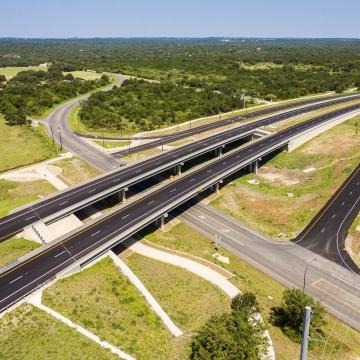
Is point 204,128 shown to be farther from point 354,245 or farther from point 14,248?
point 14,248

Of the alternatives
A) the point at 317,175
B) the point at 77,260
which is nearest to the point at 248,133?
the point at 317,175

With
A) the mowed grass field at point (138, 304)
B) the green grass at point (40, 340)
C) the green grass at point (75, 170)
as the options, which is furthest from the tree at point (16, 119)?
the green grass at point (40, 340)

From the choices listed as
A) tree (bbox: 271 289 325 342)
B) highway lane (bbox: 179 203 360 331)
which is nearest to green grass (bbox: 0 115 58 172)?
highway lane (bbox: 179 203 360 331)

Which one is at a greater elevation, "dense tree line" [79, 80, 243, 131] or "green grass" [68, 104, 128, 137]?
"dense tree line" [79, 80, 243, 131]

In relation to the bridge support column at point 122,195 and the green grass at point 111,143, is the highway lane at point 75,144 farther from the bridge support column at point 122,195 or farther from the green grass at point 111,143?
the bridge support column at point 122,195

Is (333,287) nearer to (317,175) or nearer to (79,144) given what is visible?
(317,175)

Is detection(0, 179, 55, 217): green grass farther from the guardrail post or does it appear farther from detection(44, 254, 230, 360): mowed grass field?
the guardrail post
